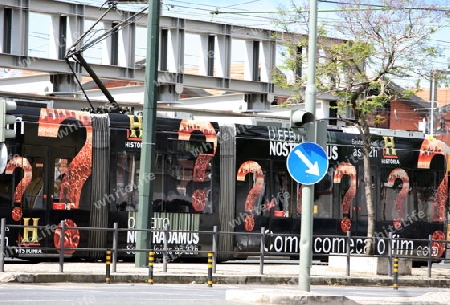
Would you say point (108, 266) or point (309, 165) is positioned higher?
point (309, 165)

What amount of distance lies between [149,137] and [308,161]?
7.74 meters

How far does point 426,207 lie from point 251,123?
6758 mm

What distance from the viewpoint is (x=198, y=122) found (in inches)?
1185

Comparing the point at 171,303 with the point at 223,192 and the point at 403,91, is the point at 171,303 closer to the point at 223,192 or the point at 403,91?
the point at 223,192

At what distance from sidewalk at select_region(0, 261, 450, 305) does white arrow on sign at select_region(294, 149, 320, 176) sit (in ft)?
6.81

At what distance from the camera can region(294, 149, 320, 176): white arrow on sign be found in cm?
1981

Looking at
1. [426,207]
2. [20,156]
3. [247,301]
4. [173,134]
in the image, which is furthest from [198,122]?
[247,301]

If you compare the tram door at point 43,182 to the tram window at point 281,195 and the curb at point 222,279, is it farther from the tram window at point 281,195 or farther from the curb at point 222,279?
the tram window at point 281,195

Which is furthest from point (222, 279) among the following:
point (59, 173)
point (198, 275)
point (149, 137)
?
point (59, 173)

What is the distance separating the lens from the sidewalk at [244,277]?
19688 millimetres

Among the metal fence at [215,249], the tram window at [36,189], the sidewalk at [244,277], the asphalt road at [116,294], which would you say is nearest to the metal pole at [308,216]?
the sidewalk at [244,277]

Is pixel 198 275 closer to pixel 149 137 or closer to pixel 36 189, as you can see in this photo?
pixel 149 137

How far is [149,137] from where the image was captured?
2688 cm

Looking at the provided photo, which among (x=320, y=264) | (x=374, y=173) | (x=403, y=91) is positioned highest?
(x=403, y=91)
